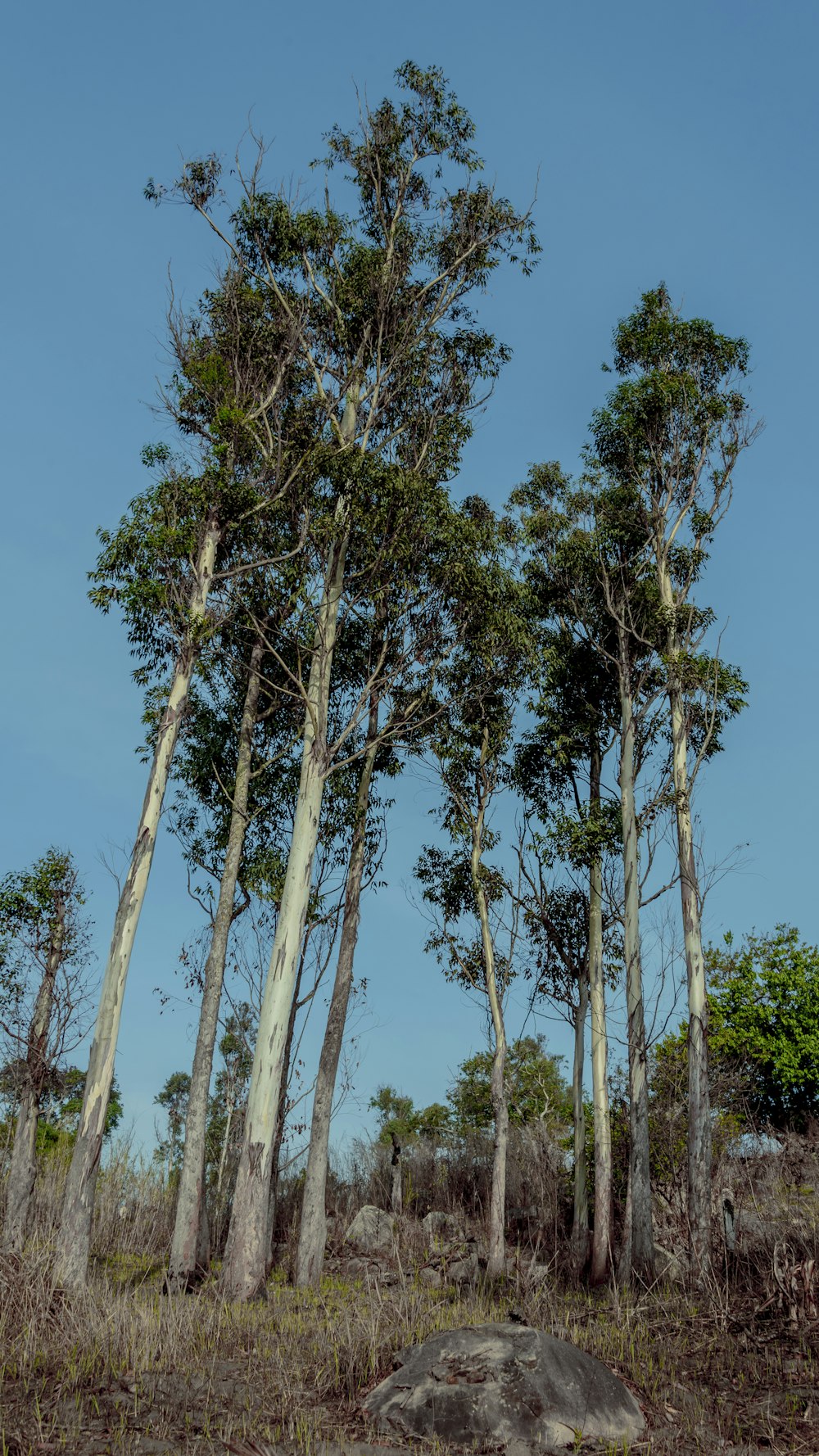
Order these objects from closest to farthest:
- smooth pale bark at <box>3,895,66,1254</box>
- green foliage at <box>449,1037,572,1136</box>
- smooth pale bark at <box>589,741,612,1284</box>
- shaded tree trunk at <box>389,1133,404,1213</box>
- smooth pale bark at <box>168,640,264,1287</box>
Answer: smooth pale bark at <box>168,640,264,1287</box>, smooth pale bark at <box>3,895,66,1254</box>, smooth pale bark at <box>589,741,612,1284</box>, shaded tree trunk at <box>389,1133,404,1213</box>, green foliage at <box>449,1037,572,1136</box>

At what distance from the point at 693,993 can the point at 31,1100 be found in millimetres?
11328

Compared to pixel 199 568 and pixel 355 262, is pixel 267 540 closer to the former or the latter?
pixel 199 568

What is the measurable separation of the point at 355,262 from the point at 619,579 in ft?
27.5

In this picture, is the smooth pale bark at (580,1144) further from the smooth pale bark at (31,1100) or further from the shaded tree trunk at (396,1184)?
the smooth pale bark at (31,1100)

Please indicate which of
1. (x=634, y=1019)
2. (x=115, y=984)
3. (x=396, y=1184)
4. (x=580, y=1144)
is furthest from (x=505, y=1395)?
(x=396, y=1184)

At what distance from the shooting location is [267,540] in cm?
1806

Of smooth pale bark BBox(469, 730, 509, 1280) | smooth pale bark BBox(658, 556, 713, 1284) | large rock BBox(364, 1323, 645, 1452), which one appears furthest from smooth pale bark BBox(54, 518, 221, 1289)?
smooth pale bark BBox(658, 556, 713, 1284)

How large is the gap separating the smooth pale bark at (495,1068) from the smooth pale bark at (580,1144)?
1.77m

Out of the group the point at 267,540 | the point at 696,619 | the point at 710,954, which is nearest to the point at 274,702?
the point at 267,540

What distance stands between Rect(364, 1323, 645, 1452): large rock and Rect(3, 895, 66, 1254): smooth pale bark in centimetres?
1025

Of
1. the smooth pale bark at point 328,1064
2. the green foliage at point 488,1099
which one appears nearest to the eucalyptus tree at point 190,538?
the smooth pale bark at point 328,1064

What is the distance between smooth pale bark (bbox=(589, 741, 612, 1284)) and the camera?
1706cm

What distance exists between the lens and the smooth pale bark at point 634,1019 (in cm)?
1580

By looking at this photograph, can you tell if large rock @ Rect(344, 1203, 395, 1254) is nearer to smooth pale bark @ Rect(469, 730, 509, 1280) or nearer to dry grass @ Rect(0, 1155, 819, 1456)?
smooth pale bark @ Rect(469, 730, 509, 1280)
